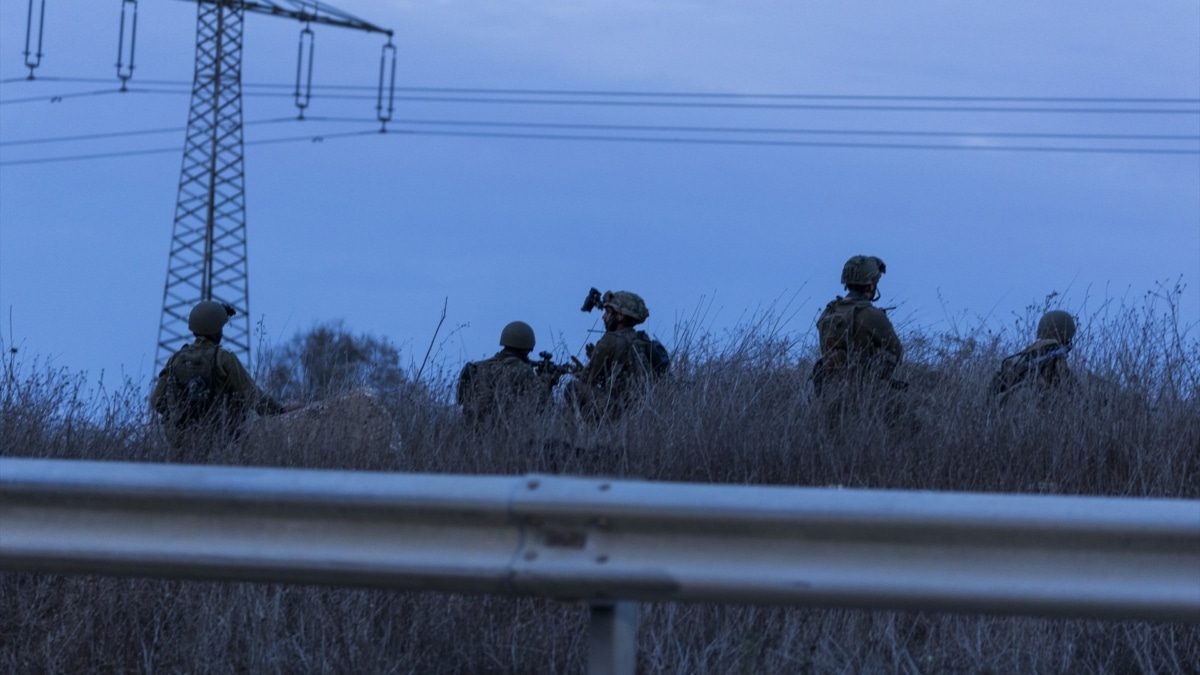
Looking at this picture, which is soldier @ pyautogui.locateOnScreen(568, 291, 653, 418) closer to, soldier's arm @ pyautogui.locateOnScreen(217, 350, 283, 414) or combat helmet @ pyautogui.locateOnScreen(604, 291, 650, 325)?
combat helmet @ pyautogui.locateOnScreen(604, 291, 650, 325)

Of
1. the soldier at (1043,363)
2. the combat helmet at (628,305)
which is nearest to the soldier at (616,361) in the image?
the combat helmet at (628,305)

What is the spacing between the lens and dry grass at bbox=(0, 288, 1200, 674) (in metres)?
3.51

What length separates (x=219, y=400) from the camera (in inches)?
334

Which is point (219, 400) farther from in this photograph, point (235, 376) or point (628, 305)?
point (628, 305)

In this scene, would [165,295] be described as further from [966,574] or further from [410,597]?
[966,574]

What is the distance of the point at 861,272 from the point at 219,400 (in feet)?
13.2

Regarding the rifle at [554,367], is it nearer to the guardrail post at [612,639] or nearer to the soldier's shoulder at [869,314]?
the soldier's shoulder at [869,314]

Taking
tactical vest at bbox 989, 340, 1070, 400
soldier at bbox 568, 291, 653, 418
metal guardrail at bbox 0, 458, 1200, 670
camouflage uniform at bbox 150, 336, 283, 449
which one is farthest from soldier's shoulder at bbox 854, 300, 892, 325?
metal guardrail at bbox 0, 458, 1200, 670

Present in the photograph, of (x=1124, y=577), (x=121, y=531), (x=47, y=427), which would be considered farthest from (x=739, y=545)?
(x=47, y=427)

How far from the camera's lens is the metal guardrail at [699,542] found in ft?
7.95

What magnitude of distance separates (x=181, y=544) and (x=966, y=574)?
4.78 ft

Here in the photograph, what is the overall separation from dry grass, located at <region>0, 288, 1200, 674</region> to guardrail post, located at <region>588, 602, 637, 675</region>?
2.47 feet

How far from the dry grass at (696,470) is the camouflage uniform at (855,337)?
209 mm

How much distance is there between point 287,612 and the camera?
3.83 meters
